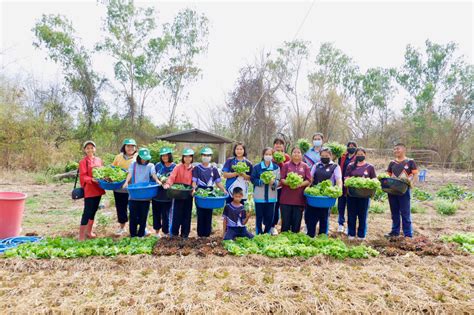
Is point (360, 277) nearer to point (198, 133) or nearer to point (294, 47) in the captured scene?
point (198, 133)

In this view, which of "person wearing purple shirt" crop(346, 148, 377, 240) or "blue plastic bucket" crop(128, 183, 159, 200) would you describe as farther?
"person wearing purple shirt" crop(346, 148, 377, 240)

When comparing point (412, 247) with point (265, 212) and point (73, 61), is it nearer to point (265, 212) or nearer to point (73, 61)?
point (265, 212)

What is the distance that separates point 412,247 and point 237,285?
9.82ft

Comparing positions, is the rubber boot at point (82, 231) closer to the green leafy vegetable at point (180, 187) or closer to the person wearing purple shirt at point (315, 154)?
the green leafy vegetable at point (180, 187)

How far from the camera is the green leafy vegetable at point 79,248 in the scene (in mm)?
4055

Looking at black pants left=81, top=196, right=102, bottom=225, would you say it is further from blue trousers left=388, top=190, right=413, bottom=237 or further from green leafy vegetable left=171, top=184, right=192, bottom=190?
blue trousers left=388, top=190, right=413, bottom=237

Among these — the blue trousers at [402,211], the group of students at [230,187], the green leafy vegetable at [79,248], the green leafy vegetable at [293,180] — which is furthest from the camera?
the blue trousers at [402,211]

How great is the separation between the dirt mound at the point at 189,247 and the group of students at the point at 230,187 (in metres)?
0.35

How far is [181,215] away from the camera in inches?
197

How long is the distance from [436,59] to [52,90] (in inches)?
1300

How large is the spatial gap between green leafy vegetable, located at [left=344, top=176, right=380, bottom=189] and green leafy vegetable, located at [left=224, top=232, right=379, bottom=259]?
0.92 meters

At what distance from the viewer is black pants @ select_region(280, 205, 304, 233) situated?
508cm

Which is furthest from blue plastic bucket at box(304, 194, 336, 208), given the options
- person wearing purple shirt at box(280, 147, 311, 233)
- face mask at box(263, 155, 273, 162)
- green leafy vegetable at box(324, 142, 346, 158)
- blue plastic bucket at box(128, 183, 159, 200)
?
blue plastic bucket at box(128, 183, 159, 200)

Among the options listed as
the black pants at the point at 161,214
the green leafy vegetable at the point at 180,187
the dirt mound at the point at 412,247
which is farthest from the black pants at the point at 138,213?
the dirt mound at the point at 412,247
